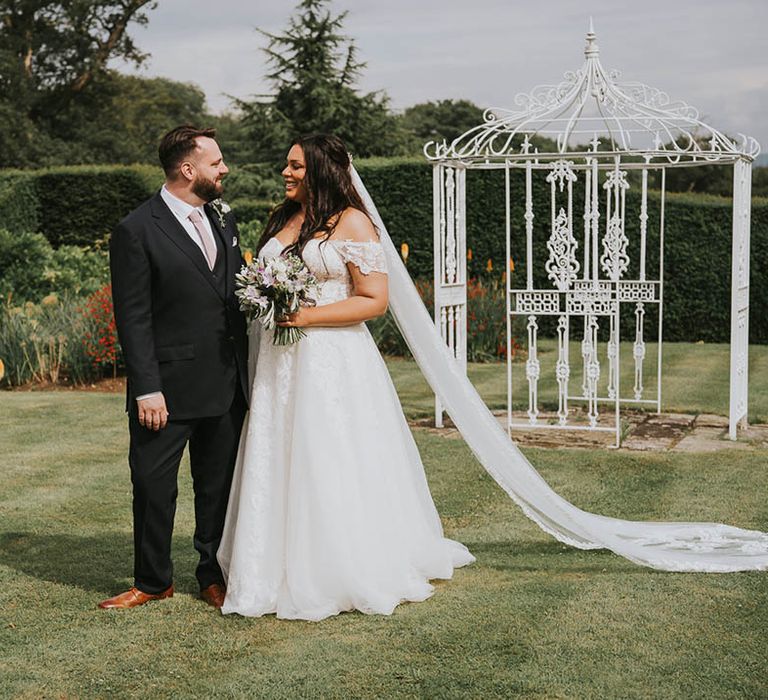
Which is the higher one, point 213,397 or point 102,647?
point 213,397

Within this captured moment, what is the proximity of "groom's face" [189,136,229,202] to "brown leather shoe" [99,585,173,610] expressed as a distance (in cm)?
167

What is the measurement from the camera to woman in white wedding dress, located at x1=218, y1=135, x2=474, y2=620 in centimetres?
434

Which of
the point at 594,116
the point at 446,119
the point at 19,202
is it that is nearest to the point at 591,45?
the point at 594,116

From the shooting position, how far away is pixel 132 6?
106 ft

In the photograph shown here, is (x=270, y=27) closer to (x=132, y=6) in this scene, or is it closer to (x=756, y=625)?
(x=132, y=6)

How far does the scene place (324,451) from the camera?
173 inches

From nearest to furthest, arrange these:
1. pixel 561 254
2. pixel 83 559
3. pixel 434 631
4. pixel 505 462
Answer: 1. pixel 434 631
2. pixel 505 462
3. pixel 83 559
4. pixel 561 254

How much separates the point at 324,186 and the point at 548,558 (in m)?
2.15

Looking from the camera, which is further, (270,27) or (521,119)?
(270,27)

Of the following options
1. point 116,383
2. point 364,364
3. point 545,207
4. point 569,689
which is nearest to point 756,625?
point 569,689

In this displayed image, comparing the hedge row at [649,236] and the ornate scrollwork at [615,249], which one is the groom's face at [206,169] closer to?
the ornate scrollwork at [615,249]

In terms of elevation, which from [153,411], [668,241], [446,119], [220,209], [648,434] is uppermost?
[446,119]

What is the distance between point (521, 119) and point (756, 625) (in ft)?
18.2

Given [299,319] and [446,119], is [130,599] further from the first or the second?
[446,119]
